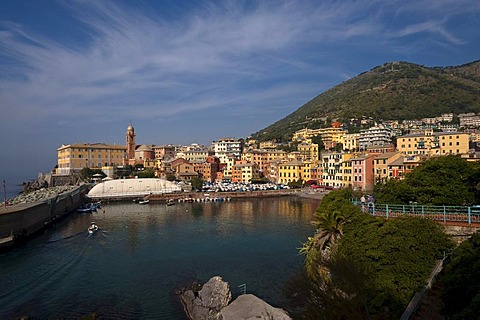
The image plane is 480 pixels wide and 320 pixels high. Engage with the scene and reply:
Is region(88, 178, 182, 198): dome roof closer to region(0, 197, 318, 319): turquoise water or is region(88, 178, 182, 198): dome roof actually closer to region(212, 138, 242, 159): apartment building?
region(0, 197, 318, 319): turquoise water

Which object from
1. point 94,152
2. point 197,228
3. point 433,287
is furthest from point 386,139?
point 433,287

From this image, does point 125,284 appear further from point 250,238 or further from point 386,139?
point 386,139

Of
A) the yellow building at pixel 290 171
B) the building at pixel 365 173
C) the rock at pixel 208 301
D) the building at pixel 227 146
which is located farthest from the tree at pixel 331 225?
the building at pixel 227 146

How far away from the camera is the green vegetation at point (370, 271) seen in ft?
24.5

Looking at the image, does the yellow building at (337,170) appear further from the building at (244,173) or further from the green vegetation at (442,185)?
the green vegetation at (442,185)

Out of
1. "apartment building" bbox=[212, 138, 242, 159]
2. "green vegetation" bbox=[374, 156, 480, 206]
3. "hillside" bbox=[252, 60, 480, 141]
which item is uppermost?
"hillside" bbox=[252, 60, 480, 141]

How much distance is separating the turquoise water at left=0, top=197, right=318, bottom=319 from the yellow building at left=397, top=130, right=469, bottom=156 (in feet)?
85.7

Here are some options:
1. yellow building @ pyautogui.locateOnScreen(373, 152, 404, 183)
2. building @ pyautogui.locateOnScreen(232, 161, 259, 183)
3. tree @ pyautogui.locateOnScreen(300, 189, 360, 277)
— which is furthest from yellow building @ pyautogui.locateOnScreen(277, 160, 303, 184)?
tree @ pyautogui.locateOnScreen(300, 189, 360, 277)

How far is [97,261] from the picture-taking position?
23516 mm

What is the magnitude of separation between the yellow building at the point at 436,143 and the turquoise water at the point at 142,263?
26127 millimetres

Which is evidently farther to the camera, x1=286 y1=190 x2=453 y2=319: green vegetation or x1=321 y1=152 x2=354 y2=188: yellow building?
x1=321 y1=152 x2=354 y2=188: yellow building

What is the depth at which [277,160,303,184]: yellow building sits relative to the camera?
69250 mm

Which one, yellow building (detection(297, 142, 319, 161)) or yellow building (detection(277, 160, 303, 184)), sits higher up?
yellow building (detection(297, 142, 319, 161))

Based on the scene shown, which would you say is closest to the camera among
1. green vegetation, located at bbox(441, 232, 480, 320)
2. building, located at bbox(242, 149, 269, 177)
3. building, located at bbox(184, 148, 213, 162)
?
green vegetation, located at bbox(441, 232, 480, 320)
